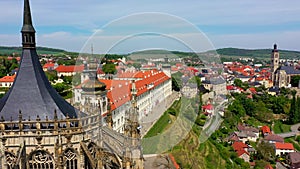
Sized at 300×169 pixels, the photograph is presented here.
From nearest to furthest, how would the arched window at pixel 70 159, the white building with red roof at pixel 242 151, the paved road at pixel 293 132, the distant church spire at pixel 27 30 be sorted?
1. the arched window at pixel 70 159
2. the distant church spire at pixel 27 30
3. the white building with red roof at pixel 242 151
4. the paved road at pixel 293 132

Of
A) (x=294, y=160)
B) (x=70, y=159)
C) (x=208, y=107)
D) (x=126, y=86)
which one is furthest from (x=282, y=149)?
(x=70, y=159)

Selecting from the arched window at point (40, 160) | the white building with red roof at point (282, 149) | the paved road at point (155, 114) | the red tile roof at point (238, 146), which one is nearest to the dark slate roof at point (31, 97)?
the arched window at point (40, 160)

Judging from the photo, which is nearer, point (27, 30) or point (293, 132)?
point (27, 30)

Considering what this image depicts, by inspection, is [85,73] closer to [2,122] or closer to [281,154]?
[2,122]

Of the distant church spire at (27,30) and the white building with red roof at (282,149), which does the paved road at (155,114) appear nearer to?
the white building with red roof at (282,149)

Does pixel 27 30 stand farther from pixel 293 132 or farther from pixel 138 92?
pixel 293 132

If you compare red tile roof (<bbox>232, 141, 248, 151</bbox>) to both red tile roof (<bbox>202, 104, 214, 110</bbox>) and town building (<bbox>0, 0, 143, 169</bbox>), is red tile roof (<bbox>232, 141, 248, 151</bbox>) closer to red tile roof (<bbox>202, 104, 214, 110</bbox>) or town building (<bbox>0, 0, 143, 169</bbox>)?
red tile roof (<bbox>202, 104, 214, 110</bbox>)

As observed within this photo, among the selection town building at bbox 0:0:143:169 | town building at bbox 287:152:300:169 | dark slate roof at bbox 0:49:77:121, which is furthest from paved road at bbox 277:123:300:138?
dark slate roof at bbox 0:49:77:121
